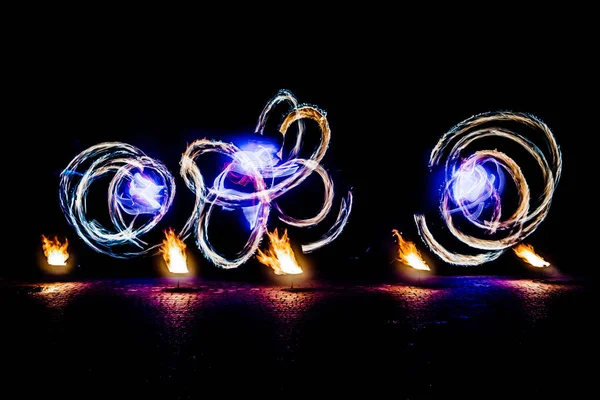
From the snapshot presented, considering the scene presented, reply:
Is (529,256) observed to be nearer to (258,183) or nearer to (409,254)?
(409,254)

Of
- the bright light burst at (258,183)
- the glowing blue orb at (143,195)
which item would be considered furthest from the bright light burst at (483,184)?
the glowing blue orb at (143,195)

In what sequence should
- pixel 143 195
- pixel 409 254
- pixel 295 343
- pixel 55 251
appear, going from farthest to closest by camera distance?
pixel 409 254 → pixel 143 195 → pixel 55 251 → pixel 295 343

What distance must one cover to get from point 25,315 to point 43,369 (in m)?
2.44

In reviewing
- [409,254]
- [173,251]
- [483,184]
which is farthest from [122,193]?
[483,184]

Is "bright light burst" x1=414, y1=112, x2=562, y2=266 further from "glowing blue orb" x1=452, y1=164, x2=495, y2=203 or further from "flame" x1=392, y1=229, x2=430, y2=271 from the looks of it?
"flame" x1=392, y1=229, x2=430, y2=271

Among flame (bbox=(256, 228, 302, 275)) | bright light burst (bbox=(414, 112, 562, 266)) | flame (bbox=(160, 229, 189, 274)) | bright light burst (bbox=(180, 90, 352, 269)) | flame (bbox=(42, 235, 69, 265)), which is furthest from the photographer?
flame (bbox=(42, 235, 69, 265))

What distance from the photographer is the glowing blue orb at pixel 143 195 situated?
1062 cm

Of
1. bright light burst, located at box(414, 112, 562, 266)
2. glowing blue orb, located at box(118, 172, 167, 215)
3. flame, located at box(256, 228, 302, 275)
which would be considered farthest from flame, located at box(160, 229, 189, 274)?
bright light burst, located at box(414, 112, 562, 266)

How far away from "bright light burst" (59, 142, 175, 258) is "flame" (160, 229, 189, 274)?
0.29 metres

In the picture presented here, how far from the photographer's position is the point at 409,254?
428 inches

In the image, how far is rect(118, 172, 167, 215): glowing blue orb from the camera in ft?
34.8

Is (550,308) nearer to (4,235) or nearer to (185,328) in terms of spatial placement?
(185,328)

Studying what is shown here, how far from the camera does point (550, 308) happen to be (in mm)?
6621

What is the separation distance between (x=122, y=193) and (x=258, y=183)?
3.84m
